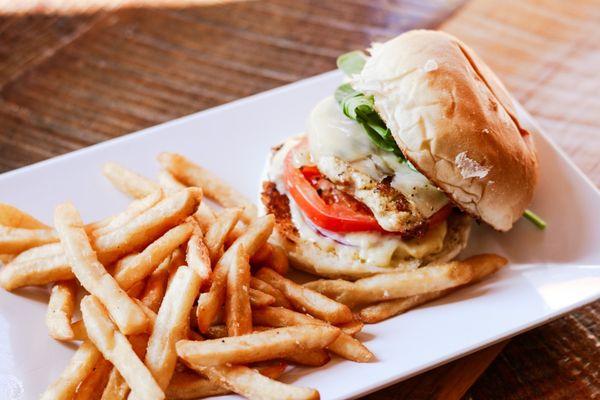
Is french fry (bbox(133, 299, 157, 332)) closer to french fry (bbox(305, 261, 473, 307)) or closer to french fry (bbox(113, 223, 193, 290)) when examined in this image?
french fry (bbox(113, 223, 193, 290))

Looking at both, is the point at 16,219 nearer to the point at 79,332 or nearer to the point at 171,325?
the point at 79,332

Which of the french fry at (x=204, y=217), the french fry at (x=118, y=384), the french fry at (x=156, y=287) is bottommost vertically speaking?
the french fry at (x=118, y=384)

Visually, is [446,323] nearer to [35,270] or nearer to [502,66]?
[35,270]

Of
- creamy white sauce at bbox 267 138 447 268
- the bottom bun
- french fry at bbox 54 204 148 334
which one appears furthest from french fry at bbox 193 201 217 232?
french fry at bbox 54 204 148 334

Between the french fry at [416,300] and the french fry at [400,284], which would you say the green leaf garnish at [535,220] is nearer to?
the french fry at [416,300]

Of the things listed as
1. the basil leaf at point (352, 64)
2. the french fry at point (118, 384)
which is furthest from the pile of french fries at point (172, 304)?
the basil leaf at point (352, 64)

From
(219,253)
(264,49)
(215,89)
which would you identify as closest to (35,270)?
(219,253)

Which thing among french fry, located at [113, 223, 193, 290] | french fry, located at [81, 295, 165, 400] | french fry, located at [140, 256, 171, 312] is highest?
french fry, located at [113, 223, 193, 290]
